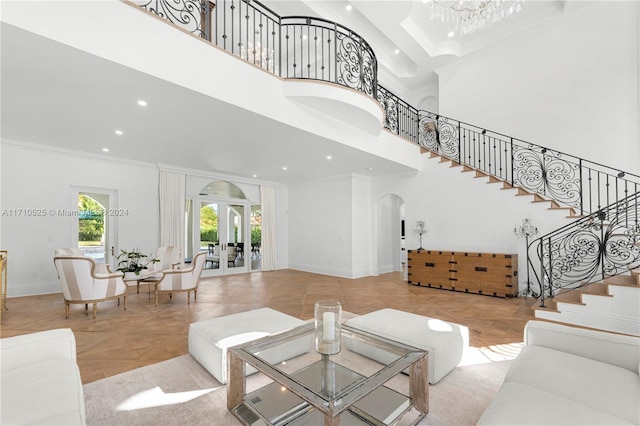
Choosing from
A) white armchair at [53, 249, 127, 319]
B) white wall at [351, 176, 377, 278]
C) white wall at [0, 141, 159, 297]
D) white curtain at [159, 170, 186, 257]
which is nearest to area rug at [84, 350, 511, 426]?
white armchair at [53, 249, 127, 319]

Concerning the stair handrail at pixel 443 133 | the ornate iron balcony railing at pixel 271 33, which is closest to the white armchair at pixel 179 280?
the ornate iron balcony railing at pixel 271 33

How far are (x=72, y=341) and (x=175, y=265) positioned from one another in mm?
4427

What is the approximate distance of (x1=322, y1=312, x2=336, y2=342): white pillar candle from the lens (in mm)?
2135

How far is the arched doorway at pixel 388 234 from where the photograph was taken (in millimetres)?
9133

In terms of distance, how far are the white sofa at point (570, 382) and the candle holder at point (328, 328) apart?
99cm

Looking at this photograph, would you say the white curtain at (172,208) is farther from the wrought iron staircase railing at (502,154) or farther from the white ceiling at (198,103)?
the wrought iron staircase railing at (502,154)

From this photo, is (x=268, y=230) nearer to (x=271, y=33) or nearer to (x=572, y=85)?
(x=271, y=33)

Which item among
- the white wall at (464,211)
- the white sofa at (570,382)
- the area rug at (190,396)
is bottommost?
the area rug at (190,396)

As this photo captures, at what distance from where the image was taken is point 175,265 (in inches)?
249

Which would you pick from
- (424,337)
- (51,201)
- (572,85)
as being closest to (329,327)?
(424,337)

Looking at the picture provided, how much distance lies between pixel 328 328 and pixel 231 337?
3.35ft

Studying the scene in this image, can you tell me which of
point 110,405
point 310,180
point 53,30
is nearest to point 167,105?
point 53,30

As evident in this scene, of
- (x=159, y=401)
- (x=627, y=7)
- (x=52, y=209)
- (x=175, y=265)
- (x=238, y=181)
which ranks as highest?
(x=627, y=7)

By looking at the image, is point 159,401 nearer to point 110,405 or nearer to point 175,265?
point 110,405
